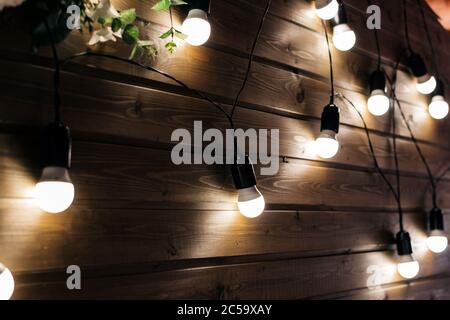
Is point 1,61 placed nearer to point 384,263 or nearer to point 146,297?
point 146,297

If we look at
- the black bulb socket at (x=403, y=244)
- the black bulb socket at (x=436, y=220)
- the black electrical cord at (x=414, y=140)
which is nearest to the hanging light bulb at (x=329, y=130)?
the black bulb socket at (x=403, y=244)

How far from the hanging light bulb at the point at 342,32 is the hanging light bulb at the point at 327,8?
0.04m

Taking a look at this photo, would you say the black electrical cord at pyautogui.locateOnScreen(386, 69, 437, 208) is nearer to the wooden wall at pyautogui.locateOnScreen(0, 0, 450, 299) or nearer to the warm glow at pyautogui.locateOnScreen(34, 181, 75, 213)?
the wooden wall at pyautogui.locateOnScreen(0, 0, 450, 299)

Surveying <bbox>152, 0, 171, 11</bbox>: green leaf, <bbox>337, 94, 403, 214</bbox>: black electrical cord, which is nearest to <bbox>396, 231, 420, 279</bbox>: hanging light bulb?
<bbox>337, 94, 403, 214</bbox>: black electrical cord

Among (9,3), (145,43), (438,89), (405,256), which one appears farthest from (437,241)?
(9,3)

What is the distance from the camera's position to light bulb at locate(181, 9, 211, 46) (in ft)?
4.14

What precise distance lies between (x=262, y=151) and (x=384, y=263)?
2.64 ft

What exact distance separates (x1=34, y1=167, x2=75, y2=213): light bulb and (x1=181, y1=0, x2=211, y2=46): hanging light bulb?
1.90ft

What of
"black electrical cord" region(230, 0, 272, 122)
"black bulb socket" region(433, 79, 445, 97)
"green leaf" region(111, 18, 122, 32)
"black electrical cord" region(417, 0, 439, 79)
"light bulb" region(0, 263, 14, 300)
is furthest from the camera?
"black electrical cord" region(417, 0, 439, 79)

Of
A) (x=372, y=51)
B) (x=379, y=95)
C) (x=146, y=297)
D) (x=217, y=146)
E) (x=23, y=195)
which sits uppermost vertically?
(x=372, y=51)

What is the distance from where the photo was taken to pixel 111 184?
3.80 feet

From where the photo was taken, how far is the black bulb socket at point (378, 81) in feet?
5.99

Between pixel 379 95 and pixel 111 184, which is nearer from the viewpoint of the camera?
pixel 111 184

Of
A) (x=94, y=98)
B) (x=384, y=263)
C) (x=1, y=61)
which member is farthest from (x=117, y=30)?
→ (x=384, y=263)
